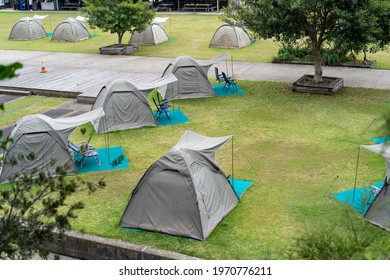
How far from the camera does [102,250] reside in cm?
1054

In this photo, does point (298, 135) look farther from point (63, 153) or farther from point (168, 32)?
point (168, 32)

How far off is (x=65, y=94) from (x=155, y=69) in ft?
17.5

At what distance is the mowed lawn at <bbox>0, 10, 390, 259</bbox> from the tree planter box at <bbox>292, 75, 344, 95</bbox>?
392 millimetres

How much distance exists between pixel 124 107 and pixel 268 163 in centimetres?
533

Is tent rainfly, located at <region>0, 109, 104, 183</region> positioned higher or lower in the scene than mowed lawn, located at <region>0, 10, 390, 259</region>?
higher

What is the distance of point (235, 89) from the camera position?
71.5 feet

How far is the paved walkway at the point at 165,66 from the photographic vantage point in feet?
76.3

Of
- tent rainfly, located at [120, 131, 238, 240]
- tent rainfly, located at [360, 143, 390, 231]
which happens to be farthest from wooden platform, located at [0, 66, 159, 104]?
tent rainfly, located at [360, 143, 390, 231]

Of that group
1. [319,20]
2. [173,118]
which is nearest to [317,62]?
[319,20]

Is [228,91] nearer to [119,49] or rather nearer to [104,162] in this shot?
[104,162]

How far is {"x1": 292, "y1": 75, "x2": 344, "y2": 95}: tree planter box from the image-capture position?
20.6m

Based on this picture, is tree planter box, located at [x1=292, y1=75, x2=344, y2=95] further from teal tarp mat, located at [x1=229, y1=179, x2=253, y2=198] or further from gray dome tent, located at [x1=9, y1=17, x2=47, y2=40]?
gray dome tent, located at [x1=9, y1=17, x2=47, y2=40]

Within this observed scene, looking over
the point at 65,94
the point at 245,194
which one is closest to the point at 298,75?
the point at 65,94

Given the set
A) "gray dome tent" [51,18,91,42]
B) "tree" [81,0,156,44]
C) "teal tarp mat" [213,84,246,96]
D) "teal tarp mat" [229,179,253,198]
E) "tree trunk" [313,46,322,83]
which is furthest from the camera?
"gray dome tent" [51,18,91,42]
